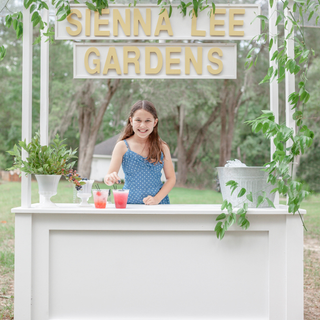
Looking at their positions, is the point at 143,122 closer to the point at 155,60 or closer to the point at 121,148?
the point at 121,148

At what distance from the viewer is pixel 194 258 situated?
6.98 ft

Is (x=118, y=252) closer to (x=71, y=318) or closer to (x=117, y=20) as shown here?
(x=71, y=318)

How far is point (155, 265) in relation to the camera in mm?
2125

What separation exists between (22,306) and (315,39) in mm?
15008

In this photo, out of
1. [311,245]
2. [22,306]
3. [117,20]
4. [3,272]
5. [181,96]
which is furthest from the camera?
[181,96]

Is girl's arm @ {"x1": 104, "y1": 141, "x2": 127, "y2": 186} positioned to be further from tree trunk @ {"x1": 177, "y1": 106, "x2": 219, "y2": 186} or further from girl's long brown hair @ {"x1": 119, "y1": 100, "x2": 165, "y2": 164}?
tree trunk @ {"x1": 177, "y1": 106, "x2": 219, "y2": 186}

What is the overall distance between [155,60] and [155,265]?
127 cm

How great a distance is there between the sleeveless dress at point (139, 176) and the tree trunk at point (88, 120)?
33.1ft

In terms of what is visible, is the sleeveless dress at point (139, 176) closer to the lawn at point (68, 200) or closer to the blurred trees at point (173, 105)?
the lawn at point (68, 200)

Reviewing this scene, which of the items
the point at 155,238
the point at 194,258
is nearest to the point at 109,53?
the point at 155,238

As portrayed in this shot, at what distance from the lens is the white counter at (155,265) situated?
210cm

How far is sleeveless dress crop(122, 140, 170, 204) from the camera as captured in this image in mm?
2523

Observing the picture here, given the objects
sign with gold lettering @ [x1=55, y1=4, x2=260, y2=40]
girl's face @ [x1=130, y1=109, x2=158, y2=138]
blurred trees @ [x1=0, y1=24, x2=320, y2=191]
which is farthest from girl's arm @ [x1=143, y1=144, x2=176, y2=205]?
blurred trees @ [x1=0, y1=24, x2=320, y2=191]

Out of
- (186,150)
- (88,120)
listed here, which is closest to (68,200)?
(88,120)
